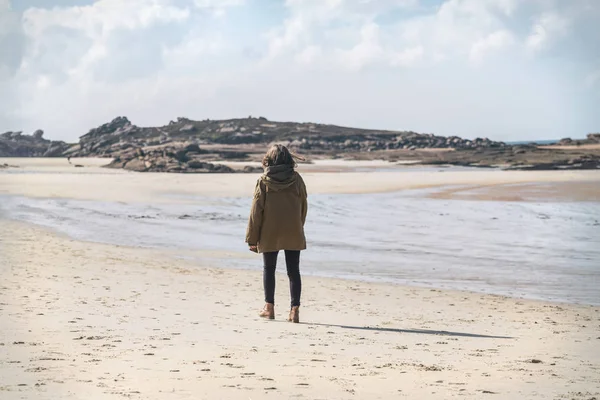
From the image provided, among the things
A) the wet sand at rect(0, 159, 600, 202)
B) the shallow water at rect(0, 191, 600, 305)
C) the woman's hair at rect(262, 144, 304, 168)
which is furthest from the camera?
the wet sand at rect(0, 159, 600, 202)

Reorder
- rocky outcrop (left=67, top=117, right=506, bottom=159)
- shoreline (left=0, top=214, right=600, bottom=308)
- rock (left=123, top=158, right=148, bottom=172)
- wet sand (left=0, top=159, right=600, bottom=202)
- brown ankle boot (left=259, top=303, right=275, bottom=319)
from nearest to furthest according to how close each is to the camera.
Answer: brown ankle boot (left=259, top=303, right=275, bottom=319)
shoreline (left=0, top=214, right=600, bottom=308)
wet sand (left=0, top=159, right=600, bottom=202)
rock (left=123, top=158, right=148, bottom=172)
rocky outcrop (left=67, top=117, right=506, bottom=159)

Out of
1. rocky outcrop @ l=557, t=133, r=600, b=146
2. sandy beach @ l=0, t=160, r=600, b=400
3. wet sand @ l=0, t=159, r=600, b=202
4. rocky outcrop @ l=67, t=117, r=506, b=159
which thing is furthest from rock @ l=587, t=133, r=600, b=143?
sandy beach @ l=0, t=160, r=600, b=400

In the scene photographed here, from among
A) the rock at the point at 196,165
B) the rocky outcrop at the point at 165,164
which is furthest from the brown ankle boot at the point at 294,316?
the rock at the point at 196,165

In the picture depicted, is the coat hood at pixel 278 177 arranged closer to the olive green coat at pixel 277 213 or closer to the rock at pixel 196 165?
the olive green coat at pixel 277 213

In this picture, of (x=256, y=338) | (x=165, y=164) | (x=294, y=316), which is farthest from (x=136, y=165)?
(x=256, y=338)

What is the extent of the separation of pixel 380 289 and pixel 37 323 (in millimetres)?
4972

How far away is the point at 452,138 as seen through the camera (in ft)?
291

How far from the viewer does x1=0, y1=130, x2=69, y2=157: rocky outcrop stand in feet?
283

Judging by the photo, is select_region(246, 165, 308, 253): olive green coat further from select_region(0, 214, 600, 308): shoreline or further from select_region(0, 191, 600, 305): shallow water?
select_region(0, 191, 600, 305): shallow water

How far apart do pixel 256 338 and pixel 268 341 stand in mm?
160

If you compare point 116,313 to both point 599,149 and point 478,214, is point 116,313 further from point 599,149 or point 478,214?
point 599,149

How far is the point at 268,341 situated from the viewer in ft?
22.6

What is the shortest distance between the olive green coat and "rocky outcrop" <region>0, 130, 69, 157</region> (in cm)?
8164

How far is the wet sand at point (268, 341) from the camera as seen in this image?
203 inches
